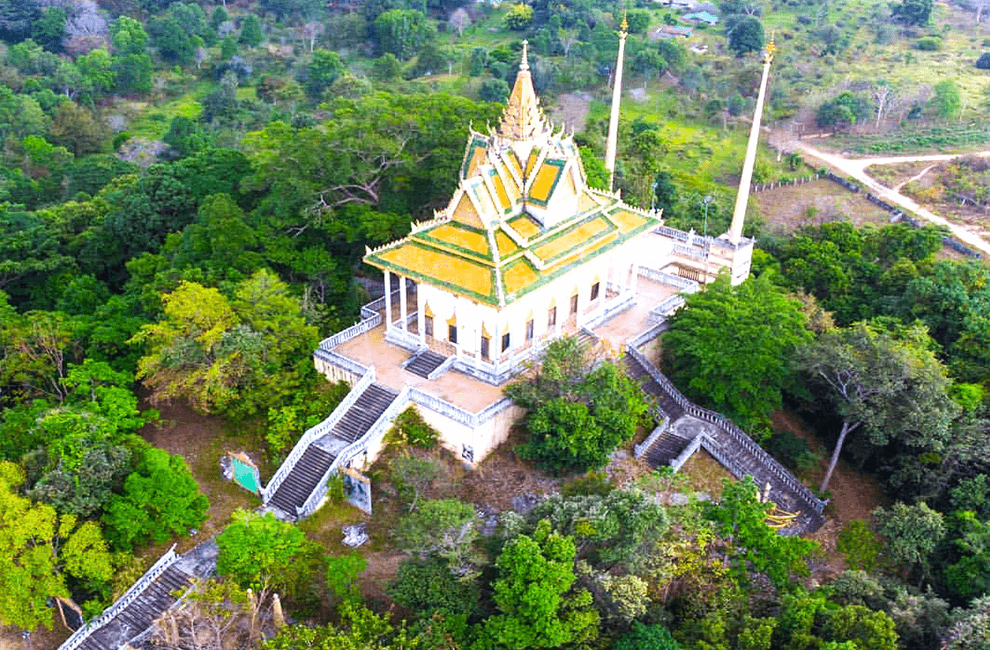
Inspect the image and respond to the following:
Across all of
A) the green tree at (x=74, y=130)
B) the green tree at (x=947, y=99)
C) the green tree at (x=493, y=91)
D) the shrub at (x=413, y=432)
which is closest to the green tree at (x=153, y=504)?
the shrub at (x=413, y=432)

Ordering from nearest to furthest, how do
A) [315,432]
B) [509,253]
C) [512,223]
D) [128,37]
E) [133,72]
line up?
1. [315,432]
2. [509,253]
3. [512,223]
4. [133,72]
5. [128,37]

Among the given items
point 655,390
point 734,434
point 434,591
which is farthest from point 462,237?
point 434,591

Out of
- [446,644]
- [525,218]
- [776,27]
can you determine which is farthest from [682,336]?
[776,27]

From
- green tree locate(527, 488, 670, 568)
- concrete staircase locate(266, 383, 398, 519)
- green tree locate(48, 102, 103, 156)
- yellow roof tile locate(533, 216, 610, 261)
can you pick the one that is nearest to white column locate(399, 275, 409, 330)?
concrete staircase locate(266, 383, 398, 519)

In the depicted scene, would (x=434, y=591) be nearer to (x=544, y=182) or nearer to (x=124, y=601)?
(x=124, y=601)

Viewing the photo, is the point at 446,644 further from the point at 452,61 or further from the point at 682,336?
the point at 452,61
